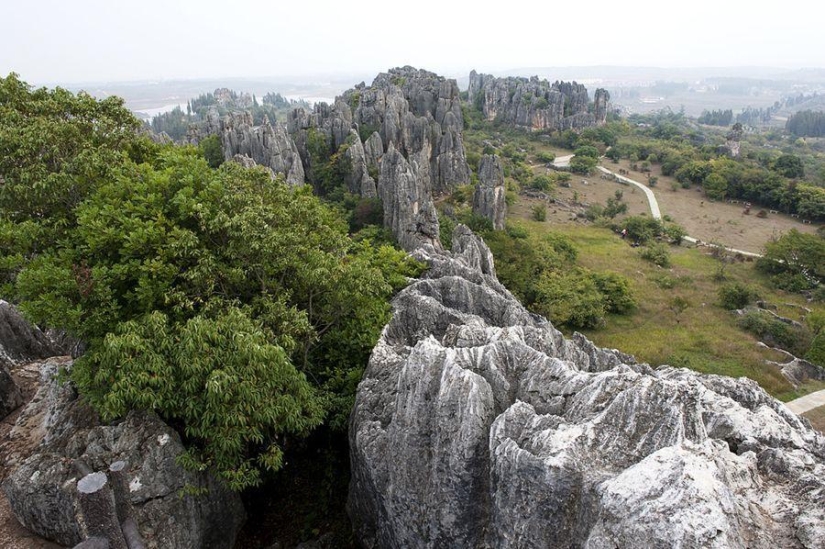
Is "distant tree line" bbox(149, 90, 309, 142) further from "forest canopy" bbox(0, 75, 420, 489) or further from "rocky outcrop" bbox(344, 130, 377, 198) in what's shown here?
"forest canopy" bbox(0, 75, 420, 489)

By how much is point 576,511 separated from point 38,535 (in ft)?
41.8

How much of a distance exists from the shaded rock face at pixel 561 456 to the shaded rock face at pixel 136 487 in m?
3.56

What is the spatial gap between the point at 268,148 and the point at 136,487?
153 ft

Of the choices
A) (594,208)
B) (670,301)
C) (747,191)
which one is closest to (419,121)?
(594,208)

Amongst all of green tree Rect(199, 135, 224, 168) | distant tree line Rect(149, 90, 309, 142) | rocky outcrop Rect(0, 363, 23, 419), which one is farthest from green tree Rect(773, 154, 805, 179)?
distant tree line Rect(149, 90, 309, 142)

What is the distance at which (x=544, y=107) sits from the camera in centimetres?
10562

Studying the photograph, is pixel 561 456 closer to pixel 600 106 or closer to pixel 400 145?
pixel 400 145

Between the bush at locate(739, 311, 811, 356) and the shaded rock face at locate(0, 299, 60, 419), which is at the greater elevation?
the shaded rock face at locate(0, 299, 60, 419)

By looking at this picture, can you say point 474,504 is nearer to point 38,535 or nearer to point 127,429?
point 127,429

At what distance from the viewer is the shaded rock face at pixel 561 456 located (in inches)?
273

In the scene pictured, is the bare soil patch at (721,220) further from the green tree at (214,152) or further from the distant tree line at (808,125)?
the distant tree line at (808,125)

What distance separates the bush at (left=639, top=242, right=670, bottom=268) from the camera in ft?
148

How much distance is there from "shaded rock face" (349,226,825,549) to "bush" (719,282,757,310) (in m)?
28.9

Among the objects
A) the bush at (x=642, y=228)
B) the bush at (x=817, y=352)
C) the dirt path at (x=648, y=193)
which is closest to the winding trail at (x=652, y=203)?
the dirt path at (x=648, y=193)
